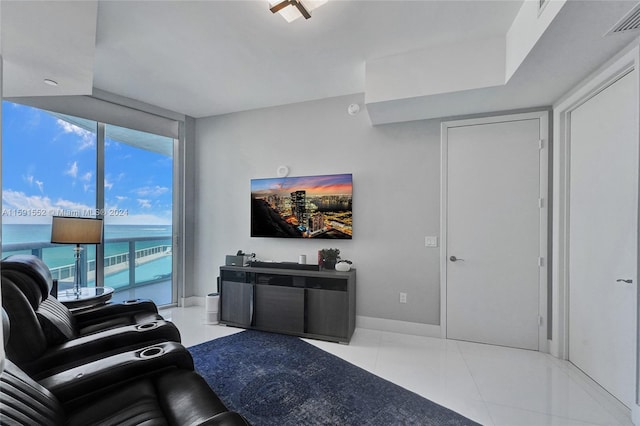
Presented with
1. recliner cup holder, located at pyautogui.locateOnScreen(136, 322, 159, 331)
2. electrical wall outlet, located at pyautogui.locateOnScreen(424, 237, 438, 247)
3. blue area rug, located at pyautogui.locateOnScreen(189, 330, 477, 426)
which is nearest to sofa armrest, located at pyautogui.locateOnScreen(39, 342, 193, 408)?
recliner cup holder, located at pyautogui.locateOnScreen(136, 322, 159, 331)

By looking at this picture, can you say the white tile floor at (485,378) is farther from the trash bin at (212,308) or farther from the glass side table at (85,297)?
the glass side table at (85,297)

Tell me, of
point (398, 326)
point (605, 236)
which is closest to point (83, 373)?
point (398, 326)

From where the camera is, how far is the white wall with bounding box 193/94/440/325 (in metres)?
3.52

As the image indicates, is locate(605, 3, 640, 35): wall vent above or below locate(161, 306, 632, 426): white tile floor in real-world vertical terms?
above

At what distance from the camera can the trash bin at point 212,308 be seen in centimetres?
385

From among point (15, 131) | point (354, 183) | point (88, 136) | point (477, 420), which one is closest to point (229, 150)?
point (88, 136)

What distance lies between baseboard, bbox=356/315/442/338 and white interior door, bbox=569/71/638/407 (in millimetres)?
1252

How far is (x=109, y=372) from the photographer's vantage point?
1592 mm

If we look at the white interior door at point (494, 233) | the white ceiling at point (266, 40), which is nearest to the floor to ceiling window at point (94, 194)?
the white ceiling at point (266, 40)

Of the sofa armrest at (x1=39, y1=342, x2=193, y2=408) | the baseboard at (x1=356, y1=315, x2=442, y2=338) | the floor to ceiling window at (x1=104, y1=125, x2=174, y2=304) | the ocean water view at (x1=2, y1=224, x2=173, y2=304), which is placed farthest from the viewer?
the floor to ceiling window at (x1=104, y1=125, x2=174, y2=304)

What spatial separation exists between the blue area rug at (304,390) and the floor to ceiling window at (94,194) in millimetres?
2005

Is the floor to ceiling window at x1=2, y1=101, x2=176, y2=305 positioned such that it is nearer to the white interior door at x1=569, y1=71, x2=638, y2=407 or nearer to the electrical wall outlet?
the electrical wall outlet

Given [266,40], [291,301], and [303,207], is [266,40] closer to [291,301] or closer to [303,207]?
[303,207]

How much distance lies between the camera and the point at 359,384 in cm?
250
